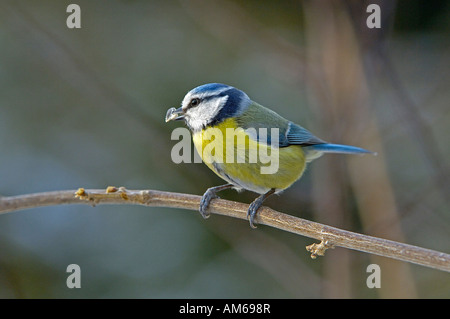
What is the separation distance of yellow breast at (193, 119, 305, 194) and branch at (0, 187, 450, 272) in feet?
0.45

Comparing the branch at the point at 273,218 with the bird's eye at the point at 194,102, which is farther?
the bird's eye at the point at 194,102

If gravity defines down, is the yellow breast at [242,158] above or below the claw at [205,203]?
above

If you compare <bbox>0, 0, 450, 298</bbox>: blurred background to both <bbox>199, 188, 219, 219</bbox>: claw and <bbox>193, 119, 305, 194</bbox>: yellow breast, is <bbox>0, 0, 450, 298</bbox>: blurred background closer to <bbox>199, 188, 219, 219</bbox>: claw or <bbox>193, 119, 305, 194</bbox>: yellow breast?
<bbox>193, 119, 305, 194</bbox>: yellow breast

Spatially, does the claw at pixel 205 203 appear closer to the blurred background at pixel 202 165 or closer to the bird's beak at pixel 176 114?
the bird's beak at pixel 176 114

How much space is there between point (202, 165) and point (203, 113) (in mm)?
1012

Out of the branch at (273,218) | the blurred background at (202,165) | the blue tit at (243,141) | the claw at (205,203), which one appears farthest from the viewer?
the blurred background at (202,165)

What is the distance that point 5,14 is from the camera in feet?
10.9

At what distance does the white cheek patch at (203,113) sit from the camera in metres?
2.11

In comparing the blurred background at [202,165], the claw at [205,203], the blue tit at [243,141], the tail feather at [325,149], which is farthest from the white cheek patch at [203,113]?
the blurred background at [202,165]

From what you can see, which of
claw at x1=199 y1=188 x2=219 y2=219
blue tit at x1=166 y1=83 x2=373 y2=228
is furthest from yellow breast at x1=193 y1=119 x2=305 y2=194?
claw at x1=199 y1=188 x2=219 y2=219

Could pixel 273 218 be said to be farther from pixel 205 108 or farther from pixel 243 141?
pixel 205 108

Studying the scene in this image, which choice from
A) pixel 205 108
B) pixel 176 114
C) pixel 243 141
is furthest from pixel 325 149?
pixel 176 114

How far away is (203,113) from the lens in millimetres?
2119

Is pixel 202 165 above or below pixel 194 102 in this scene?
above
